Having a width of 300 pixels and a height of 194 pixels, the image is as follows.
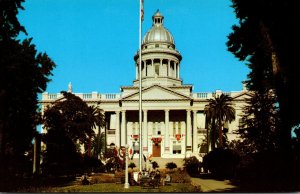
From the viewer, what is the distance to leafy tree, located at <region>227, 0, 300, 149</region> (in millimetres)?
25891

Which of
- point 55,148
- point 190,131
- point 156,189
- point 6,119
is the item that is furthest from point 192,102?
point 6,119

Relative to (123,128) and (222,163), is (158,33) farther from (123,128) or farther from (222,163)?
(222,163)

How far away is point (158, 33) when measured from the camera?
360 ft

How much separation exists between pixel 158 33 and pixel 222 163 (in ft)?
203

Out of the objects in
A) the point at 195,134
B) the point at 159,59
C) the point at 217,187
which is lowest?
the point at 217,187

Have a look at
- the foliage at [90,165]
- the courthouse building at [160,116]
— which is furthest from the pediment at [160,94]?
the foliage at [90,165]

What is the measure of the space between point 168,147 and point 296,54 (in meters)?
65.8

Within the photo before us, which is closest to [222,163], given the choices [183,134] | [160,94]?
[160,94]

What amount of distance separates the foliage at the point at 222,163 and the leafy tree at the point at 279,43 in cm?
2158

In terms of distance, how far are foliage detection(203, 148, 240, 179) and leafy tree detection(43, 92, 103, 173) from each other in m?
16.9

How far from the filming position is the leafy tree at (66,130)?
57375 millimetres

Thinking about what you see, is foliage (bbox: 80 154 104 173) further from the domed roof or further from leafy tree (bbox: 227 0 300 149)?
the domed roof

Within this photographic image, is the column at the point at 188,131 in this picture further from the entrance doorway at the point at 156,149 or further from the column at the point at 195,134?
the entrance doorway at the point at 156,149

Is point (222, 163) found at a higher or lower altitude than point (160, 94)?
lower
